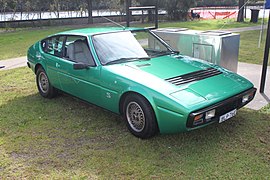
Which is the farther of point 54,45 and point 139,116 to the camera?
point 54,45

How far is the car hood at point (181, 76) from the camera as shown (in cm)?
366

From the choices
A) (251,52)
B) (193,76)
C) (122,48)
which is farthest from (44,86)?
(251,52)

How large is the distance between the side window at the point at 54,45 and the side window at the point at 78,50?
0.22 metres

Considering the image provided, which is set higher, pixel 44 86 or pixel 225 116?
pixel 225 116

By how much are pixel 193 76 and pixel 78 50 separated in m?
2.01

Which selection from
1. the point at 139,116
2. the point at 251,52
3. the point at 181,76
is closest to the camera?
the point at 139,116

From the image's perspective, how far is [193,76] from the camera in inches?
162

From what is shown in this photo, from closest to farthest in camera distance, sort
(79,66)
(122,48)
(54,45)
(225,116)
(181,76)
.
Result: (225,116), (181,76), (79,66), (122,48), (54,45)

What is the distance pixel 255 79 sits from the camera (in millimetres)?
6863

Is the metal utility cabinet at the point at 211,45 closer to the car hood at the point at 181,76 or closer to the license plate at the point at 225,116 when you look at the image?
the car hood at the point at 181,76

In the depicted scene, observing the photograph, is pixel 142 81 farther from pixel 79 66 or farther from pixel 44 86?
pixel 44 86

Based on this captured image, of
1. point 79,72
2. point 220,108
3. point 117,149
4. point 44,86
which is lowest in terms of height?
point 117,149

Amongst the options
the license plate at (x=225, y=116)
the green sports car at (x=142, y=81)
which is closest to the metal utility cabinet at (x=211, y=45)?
the green sports car at (x=142, y=81)

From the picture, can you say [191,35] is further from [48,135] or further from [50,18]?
[50,18]
